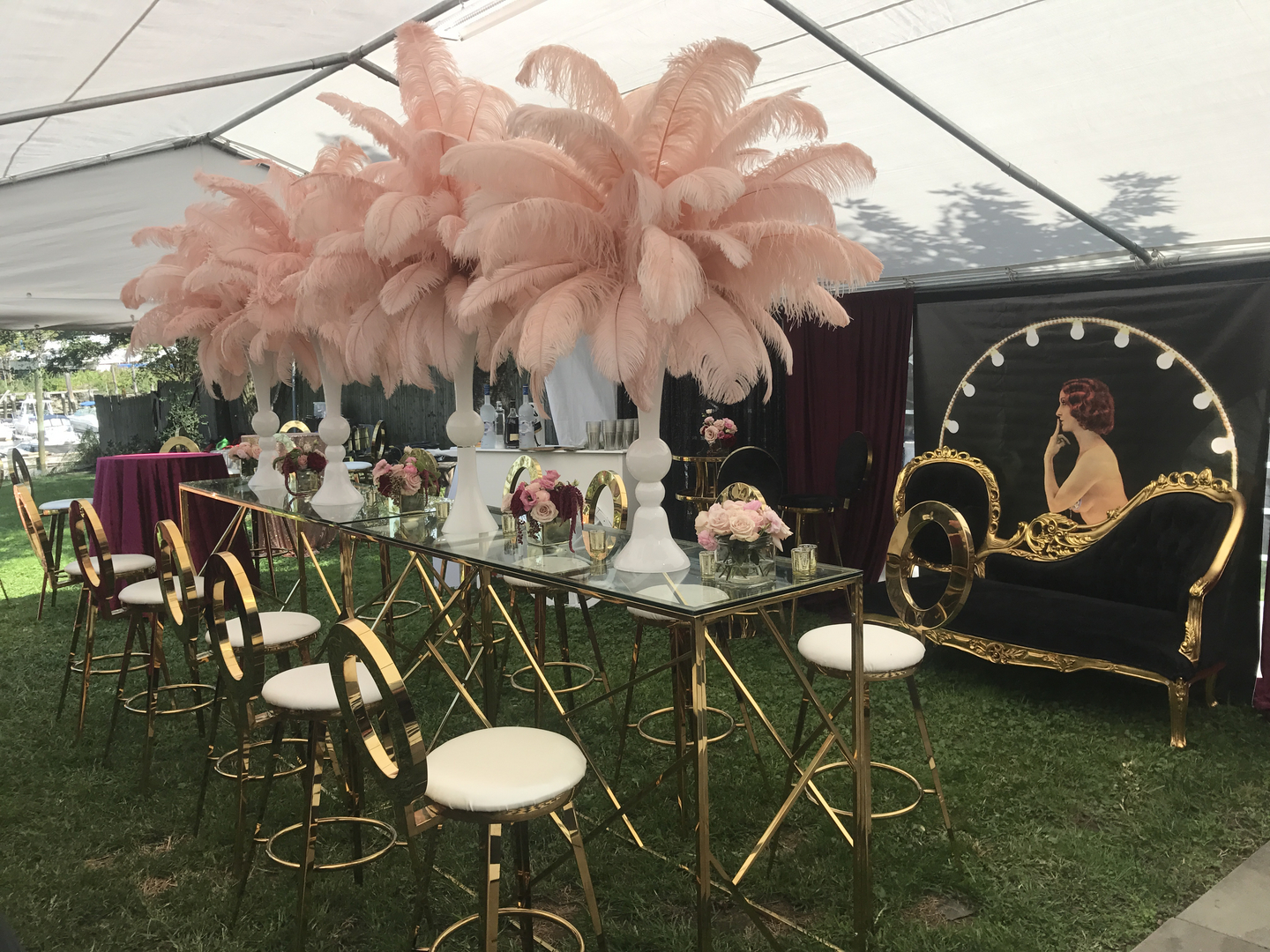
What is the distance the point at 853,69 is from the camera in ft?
9.86

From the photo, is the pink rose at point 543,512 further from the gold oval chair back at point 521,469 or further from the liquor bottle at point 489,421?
the liquor bottle at point 489,421

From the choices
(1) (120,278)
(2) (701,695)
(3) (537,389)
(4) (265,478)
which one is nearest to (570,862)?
(2) (701,695)

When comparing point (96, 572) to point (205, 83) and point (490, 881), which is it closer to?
point (205, 83)

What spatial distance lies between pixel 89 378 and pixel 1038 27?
43.2 feet

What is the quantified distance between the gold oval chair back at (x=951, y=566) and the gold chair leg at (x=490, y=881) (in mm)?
1428

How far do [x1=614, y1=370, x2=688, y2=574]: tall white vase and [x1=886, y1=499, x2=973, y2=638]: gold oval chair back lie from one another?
2.30ft

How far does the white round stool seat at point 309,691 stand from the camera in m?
2.05

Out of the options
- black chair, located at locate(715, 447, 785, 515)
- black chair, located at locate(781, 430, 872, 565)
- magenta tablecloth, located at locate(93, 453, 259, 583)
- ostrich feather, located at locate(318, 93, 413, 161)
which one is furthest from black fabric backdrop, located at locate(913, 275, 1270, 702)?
magenta tablecloth, located at locate(93, 453, 259, 583)

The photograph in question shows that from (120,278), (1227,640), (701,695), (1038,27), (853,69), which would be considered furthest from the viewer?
(120,278)

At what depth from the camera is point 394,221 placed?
2506 mm

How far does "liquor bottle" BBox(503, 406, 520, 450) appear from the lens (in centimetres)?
614

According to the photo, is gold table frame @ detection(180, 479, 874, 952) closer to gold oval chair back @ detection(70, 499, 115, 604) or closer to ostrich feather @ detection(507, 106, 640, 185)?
gold oval chair back @ detection(70, 499, 115, 604)

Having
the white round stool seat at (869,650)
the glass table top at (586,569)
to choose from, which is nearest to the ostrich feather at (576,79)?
the glass table top at (586,569)

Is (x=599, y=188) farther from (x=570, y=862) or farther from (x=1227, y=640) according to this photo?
(x=1227, y=640)
